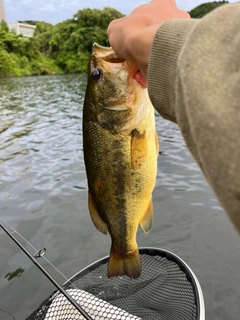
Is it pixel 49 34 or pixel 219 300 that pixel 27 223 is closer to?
pixel 219 300

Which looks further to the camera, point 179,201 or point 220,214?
point 179,201

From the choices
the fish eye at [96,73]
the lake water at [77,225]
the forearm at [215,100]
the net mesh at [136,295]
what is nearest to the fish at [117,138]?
the fish eye at [96,73]

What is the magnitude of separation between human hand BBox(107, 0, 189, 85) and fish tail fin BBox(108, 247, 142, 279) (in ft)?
4.68

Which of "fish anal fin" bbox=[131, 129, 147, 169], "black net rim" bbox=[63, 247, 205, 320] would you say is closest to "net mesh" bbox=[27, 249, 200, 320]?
"black net rim" bbox=[63, 247, 205, 320]

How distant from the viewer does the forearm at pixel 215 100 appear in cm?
76

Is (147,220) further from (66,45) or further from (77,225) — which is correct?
(66,45)

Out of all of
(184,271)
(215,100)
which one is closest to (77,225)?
(184,271)

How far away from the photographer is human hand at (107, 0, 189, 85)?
1.32m

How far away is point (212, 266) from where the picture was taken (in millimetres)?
4715

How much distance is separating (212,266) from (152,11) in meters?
3.91

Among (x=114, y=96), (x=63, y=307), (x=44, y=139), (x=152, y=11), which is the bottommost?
(x=44, y=139)

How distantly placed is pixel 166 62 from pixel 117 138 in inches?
40.0

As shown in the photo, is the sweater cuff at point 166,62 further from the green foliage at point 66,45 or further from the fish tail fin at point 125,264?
the green foliage at point 66,45

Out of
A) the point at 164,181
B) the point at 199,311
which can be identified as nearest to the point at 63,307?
the point at 199,311
